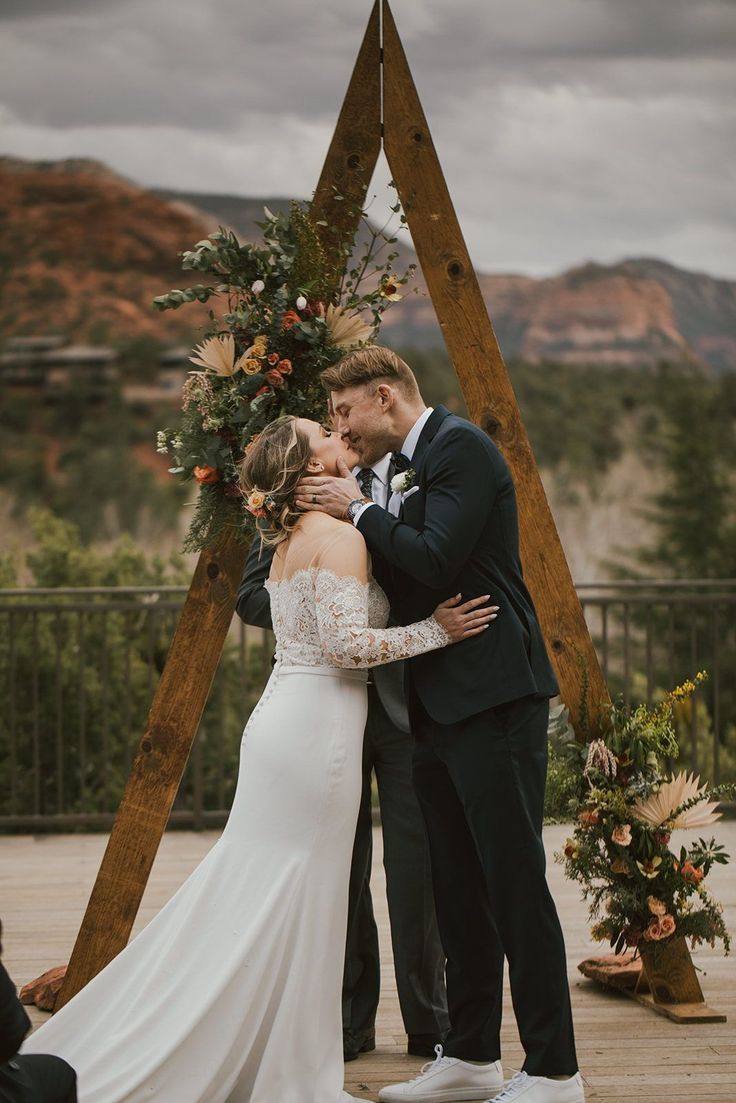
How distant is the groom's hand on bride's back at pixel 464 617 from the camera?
2908 millimetres

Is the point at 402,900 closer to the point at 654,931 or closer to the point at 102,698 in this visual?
the point at 654,931

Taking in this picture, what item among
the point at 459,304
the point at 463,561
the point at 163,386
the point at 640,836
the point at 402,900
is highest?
the point at 163,386

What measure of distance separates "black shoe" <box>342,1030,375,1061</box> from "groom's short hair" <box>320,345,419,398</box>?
1705 millimetres

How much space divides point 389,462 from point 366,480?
0.19 meters

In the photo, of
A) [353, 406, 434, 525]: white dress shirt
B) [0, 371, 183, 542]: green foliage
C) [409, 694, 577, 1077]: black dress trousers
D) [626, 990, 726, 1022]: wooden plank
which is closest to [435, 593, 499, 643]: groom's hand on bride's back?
[409, 694, 577, 1077]: black dress trousers

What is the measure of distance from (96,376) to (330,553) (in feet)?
74.7

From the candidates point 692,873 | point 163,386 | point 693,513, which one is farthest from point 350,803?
point 163,386

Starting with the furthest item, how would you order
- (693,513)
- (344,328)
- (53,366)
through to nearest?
(53,366)
(693,513)
(344,328)

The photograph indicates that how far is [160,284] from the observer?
26.5 m

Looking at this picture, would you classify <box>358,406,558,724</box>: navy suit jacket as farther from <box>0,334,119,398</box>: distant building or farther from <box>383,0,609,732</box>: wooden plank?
<box>0,334,119,398</box>: distant building

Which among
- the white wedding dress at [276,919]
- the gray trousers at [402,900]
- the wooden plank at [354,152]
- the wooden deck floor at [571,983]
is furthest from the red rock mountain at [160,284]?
the white wedding dress at [276,919]

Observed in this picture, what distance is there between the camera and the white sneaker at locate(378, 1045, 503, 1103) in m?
3.06

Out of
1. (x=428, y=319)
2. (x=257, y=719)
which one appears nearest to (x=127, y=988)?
(x=257, y=719)

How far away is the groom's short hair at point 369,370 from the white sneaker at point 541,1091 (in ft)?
5.22
